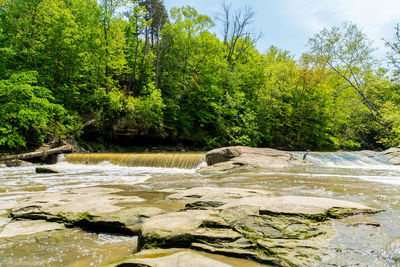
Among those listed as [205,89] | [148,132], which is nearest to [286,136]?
[205,89]

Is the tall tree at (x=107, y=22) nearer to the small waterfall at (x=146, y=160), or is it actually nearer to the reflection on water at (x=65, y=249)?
the small waterfall at (x=146, y=160)

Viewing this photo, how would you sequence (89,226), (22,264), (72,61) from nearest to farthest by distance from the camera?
(22,264) → (89,226) → (72,61)

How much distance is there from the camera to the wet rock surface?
2.04 m

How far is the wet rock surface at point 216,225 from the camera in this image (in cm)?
204

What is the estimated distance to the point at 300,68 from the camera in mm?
24844

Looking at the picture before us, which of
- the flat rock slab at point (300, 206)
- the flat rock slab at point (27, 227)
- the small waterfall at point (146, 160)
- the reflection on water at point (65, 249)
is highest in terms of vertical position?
the flat rock slab at point (300, 206)

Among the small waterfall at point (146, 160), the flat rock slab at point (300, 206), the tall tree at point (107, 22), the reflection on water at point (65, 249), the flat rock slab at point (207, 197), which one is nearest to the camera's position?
the reflection on water at point (65, 249)

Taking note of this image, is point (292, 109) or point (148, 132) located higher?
point (292, 109)

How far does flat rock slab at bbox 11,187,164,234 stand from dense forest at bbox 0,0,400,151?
10.3m

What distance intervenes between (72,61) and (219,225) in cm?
1927

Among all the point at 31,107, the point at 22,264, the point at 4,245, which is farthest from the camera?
the point at 31,107

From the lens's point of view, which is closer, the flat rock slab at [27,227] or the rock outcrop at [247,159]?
the flat rock slab at [27,227]

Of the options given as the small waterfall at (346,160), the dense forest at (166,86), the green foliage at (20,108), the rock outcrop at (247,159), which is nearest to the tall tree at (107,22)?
the dense forest at (166,86)

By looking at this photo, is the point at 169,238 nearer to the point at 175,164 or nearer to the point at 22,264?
the point at 22,264
